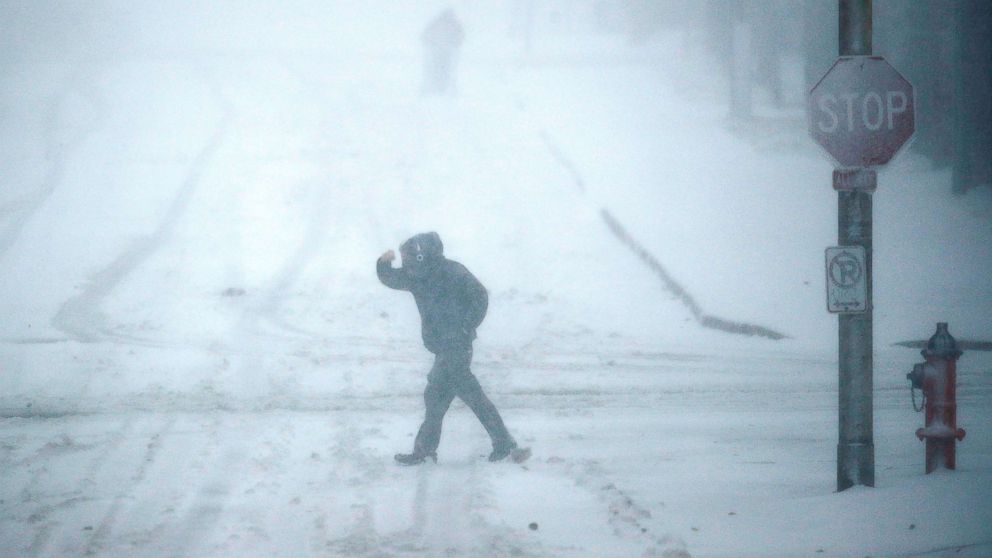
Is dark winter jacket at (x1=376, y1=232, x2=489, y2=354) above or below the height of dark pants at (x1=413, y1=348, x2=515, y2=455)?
above

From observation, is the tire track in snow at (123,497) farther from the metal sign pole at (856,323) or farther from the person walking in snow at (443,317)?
the metal sign pole at (856,323)

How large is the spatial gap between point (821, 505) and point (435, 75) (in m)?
36.6

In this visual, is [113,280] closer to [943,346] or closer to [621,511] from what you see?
[621,511]

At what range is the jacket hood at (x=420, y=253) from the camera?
24.8ft

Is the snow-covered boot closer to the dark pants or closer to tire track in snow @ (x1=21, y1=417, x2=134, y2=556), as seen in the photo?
the dark pants

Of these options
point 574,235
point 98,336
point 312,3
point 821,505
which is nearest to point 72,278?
point 98,336

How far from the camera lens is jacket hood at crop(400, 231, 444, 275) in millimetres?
7570

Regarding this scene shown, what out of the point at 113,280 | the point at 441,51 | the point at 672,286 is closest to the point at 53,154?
the point at 113,280

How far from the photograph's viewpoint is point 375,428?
9328 mm

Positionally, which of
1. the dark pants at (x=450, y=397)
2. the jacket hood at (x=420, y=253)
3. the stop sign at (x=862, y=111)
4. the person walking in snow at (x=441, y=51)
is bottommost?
the dark pants at (x=450, y=397)

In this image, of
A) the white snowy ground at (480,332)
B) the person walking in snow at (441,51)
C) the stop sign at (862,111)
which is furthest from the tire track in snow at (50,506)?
the person walking in snow at (441,51)

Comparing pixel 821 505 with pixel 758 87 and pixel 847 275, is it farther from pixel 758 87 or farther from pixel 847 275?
pixel 758 87

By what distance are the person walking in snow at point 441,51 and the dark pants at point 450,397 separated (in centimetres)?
3416

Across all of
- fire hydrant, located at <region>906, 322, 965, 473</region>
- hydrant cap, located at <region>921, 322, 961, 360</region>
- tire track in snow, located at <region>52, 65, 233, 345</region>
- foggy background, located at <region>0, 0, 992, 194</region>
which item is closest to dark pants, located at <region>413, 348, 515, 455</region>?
fire hydrant, located at <region>906, 322, 965, 473</region>
